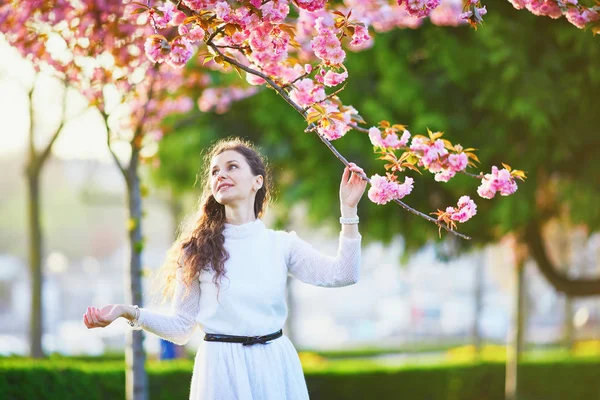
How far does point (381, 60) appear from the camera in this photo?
7953mm

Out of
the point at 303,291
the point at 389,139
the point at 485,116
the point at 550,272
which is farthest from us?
the point at 303,291

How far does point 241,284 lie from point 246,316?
12cm

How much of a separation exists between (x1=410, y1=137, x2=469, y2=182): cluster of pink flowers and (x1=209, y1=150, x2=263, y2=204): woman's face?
0.64 meters

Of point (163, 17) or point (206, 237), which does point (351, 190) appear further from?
point (163, 17)

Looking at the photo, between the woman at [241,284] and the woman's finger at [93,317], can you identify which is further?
the woman at [241,284]

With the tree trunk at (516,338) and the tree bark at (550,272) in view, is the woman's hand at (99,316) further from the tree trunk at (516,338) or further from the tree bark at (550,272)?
the tree trunk at (516,338)

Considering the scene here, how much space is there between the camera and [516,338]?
9.80 meters

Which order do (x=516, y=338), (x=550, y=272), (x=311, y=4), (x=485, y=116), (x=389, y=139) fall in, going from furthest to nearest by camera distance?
(x=516, y=338) → (x=550, y=272) → (x=485, y=116) → (x=389, y=139) → (x=311, y=4)

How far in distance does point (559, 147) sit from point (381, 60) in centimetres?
197

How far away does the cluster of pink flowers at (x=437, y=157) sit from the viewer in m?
2.79

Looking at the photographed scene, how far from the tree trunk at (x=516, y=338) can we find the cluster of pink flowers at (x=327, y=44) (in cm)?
743

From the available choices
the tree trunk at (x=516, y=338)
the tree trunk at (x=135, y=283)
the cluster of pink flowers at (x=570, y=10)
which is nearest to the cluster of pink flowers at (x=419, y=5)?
the cluster of pink flowers at (x=570, y=10)

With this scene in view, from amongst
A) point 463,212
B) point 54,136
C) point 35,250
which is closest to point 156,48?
→ point 463,212

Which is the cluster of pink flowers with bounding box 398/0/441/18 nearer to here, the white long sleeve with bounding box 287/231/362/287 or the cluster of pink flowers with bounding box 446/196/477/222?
the cluster of pink flowers with bounding box 446/196/477/222
